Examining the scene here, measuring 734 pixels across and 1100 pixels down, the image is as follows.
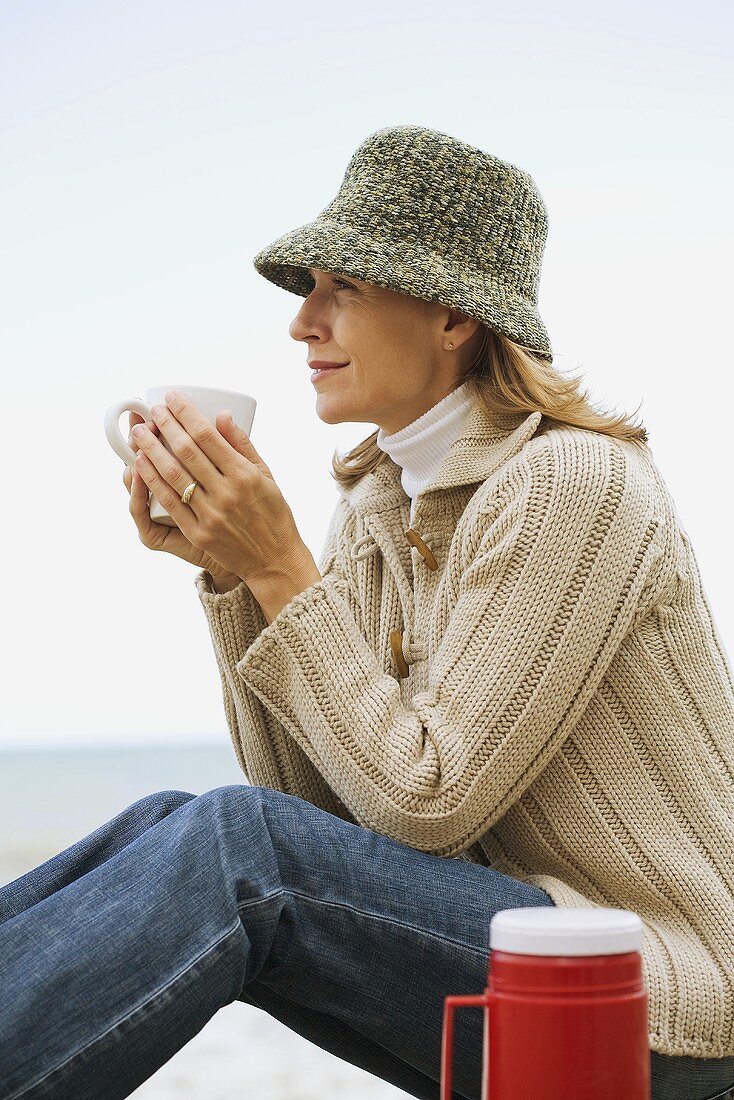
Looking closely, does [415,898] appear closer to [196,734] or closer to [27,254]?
[27,254]

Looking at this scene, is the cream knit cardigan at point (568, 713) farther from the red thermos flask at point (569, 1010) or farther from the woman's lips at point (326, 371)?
the red thermos flask at point (569, 1010)

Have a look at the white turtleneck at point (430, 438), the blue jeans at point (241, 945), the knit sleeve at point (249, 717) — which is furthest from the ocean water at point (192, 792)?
the white turtleneck at point (430, 438)

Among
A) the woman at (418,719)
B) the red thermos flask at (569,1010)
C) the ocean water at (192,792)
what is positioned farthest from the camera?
the ocean water at (192,792)

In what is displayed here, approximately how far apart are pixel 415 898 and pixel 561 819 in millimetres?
211

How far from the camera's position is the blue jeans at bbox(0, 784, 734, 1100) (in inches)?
31.4

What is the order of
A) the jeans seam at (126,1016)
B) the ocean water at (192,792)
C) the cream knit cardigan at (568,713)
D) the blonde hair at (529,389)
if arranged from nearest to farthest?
the jeans seam at (126,1016) → the cream knit cardigan at (568,713) → the blonde hair at (529,389) → the ocean water at (192,792)

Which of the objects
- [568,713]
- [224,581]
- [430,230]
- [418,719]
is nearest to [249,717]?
[224,581]

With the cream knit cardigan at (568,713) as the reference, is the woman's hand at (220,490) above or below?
above

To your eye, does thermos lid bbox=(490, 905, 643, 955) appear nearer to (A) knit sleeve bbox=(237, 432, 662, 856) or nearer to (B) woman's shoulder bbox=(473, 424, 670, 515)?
(A) knit sleeve bbox=(237, 432, 662, 856)

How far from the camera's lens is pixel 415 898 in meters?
1.00

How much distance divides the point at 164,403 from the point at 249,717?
1.24 feet

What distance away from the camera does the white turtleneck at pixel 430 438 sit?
138 cm

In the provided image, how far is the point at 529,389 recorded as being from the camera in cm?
133

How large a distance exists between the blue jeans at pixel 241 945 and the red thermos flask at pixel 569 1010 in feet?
1.01
